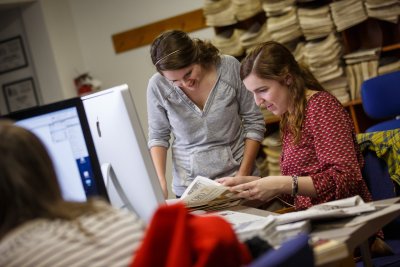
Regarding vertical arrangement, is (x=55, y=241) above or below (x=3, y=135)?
below

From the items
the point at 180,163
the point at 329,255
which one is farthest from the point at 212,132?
the point at 329,255

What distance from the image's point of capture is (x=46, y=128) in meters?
1.87

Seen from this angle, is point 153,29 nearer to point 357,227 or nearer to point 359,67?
point 359,67

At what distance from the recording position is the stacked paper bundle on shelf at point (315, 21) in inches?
172

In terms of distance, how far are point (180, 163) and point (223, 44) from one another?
79.8 inches

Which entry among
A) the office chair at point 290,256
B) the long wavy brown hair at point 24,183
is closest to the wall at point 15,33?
the long wavy brown hair at point 24,183

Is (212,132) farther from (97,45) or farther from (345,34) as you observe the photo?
(97,45)

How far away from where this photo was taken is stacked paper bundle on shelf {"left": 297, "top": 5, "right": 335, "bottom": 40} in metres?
4.38

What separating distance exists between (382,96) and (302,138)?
66.9 inches

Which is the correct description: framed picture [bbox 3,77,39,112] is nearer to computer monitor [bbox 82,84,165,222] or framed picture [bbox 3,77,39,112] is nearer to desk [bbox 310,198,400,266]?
computer monitor [bbox 82,84,165,222]

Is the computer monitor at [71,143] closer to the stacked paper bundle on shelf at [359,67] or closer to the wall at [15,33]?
the stacked paper bundle on shelf at [359,67]

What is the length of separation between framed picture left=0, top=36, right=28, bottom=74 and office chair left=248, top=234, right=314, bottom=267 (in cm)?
478

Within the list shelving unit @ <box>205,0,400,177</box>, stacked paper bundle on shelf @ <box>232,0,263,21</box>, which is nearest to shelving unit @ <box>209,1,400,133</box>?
shelving unit @ <box>205,0,400,177</box>

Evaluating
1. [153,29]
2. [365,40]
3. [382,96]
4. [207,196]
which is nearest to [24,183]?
[207,196]
